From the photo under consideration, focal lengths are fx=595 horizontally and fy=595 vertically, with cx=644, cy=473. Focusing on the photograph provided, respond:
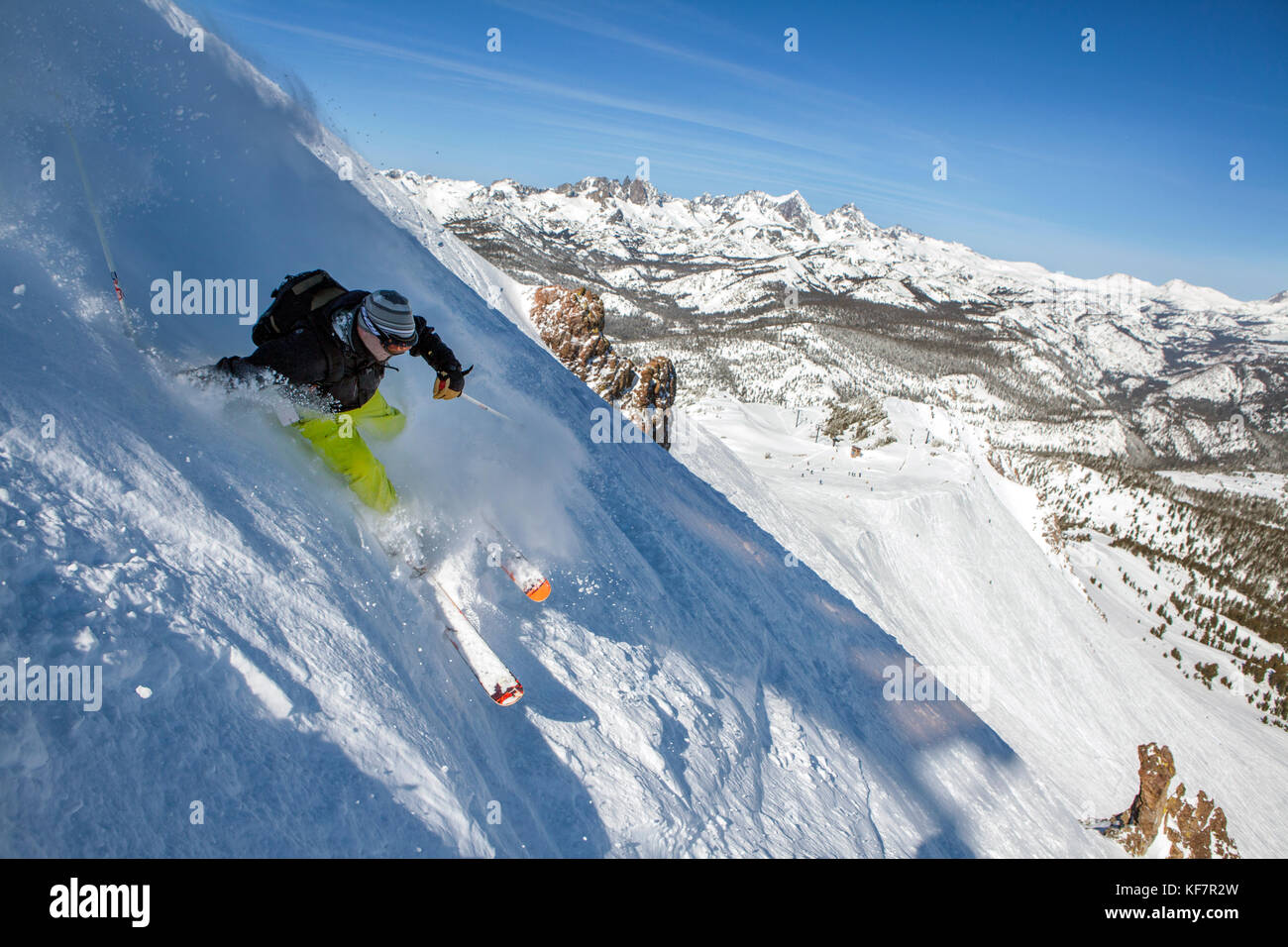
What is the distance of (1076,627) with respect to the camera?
3017 centimetres

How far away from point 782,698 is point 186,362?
8.71 meters

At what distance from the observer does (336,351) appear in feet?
18.4

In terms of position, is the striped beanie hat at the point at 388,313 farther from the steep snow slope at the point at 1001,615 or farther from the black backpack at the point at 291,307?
the steep snow slope at the point at 1001,615

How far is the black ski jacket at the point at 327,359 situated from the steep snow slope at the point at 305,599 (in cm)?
47

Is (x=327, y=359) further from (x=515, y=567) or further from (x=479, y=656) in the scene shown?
(x=479, y=656)

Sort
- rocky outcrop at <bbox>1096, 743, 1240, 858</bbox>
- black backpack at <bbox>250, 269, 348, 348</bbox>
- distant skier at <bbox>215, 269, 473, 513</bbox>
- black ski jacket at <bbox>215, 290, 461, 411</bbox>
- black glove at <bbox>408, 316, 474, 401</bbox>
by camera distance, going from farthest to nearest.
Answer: rocky outcrop at <bbox>1096, 743, 1240, 858</bbox>, black glove at <bbox>408, 316, 474, 401</bbox>, black backpack at <bbox>250, 269, 348, 348</bbox>, distant skier at <bbox>215, 269, 473, 513</bbox>, black ski jacket at <bbox>215, 290, 461, 411</bbox>

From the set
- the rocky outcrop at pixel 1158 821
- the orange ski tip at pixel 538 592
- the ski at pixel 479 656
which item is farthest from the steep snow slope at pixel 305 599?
the rocky outcrop at pixel 1158 821

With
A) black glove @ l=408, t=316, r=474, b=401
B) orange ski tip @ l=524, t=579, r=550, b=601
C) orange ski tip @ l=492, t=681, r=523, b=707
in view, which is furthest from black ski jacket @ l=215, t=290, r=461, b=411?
orange ski tip @ l=492, t=681, r=523, b=707

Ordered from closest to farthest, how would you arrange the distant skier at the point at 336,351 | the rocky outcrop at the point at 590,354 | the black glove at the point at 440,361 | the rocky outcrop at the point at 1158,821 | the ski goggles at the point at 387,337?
the distant skier at the point at 336,351 < the ski goggles at the point at 387,337 < the black glove at the point at 440,361 < the rocky outcrop at the point at 1158,821 < the rocky outcrop at the point at 590,354

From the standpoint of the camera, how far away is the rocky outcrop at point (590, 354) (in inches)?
762

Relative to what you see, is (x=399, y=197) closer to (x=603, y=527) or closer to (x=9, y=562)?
(x=603, y=527)

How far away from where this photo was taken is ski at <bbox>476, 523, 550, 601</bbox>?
656 centimetres

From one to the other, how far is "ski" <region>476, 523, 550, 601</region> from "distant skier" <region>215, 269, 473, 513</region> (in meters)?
1.16

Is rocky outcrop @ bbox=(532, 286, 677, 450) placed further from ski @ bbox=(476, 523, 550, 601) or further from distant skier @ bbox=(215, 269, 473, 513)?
Result: distant skier @ bbox=(215, 269, 473, 513)
